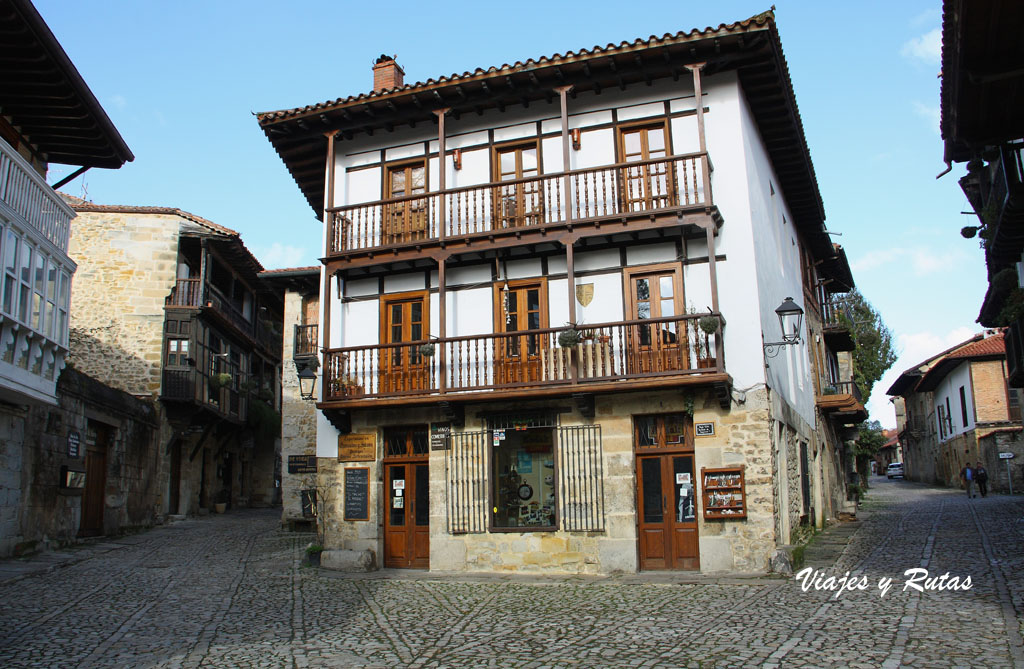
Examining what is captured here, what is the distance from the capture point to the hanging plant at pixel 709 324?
12.5 m

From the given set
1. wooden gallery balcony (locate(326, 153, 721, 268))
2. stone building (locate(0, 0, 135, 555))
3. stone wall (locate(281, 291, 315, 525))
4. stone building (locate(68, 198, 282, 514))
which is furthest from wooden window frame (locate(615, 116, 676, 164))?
stone building (locate(68, 198, 282, 514))

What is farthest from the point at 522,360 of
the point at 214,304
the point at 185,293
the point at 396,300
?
the point at 214,304

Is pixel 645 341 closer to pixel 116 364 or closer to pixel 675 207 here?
pixel 675 207

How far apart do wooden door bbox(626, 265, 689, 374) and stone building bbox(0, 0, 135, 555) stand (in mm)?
8922

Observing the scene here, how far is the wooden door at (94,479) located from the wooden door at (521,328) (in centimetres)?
1022

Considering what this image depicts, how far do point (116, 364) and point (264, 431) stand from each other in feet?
28.9

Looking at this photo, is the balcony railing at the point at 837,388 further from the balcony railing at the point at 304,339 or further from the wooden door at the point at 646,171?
the balcony railing at the point at 304,339

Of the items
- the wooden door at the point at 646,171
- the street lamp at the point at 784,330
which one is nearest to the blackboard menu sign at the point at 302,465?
the wooden door at the point at 646,171

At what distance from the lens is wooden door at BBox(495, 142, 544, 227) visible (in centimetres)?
1445

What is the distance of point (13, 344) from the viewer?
12.0 meters

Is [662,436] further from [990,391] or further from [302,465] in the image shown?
[990,391]

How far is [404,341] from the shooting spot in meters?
14.9

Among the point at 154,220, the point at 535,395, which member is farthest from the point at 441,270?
the point at 154,220

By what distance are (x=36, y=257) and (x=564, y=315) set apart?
836 cm
